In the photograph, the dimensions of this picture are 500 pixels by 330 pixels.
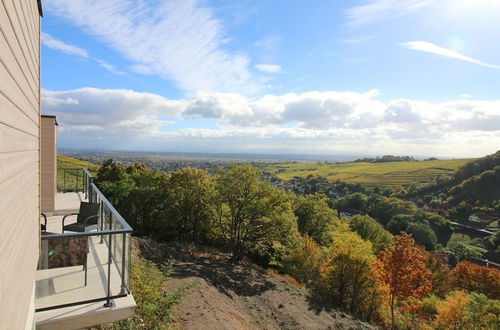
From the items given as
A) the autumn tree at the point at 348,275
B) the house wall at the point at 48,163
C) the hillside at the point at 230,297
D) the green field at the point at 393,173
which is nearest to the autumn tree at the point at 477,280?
the autumn tree at the point at 348,275

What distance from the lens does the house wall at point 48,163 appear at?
8781 millimetres

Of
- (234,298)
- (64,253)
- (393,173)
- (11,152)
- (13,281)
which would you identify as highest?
(11,152)

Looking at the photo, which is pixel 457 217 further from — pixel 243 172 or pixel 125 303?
pixel 125 303

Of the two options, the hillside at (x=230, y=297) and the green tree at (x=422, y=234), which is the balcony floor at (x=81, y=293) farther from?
the green tree at (x=422, y=234)

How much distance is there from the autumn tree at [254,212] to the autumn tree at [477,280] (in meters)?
18.0

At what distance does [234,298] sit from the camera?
51.2 feet

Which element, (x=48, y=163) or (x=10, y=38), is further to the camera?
(x=48, y=163)

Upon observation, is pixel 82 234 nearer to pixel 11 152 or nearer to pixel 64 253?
pixel 64 253

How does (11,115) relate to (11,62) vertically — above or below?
below

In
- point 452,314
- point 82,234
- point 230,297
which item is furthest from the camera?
point 452,314

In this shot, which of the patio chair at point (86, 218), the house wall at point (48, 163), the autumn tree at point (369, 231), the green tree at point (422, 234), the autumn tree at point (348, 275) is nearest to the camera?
the patio chair at point (86, 218)

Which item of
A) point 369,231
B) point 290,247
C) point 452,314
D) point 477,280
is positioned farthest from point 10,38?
point 369,231

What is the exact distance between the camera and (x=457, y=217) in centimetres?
6894

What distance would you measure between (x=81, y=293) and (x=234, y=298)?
41.3 ft
